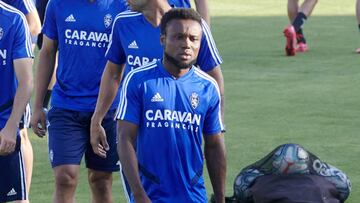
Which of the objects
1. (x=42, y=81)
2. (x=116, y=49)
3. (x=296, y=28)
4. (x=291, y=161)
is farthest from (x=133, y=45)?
(x=296, y=28)

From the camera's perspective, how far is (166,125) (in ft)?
20.9

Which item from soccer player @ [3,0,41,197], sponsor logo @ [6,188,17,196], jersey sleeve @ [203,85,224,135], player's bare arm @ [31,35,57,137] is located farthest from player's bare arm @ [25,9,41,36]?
jersey sleeve @ [203,85,224,135]

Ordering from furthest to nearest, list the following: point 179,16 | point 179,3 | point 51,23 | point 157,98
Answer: point 51,23 → point 179,3 → point 179,16 → point 157,98

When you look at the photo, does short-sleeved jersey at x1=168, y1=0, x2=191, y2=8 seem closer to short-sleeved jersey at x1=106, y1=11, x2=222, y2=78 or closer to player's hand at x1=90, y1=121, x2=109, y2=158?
short-sleeved jersey at x1=106, y1=11, x2=222, y2=78

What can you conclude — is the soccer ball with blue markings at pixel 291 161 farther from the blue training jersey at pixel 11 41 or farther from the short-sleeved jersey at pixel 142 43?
the blue training jersey at pixel 11 41

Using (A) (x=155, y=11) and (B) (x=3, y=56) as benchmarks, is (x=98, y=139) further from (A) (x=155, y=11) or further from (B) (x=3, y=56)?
(A) (x=155, y=11)

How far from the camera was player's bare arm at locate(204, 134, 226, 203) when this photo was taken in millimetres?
6523

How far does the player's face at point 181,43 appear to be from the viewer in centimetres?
636

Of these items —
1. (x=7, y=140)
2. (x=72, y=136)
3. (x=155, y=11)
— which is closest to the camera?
(x=155, y=11)

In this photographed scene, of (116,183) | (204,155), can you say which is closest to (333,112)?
(116,183)

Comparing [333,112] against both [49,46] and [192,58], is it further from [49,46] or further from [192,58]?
[192,58]

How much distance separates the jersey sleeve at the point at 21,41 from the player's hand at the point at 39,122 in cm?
57

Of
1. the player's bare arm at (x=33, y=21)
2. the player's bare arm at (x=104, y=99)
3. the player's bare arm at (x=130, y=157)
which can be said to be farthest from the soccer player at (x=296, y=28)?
the player's bare arm at (x=130, y=157)

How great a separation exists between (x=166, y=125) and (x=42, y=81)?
213 cm
